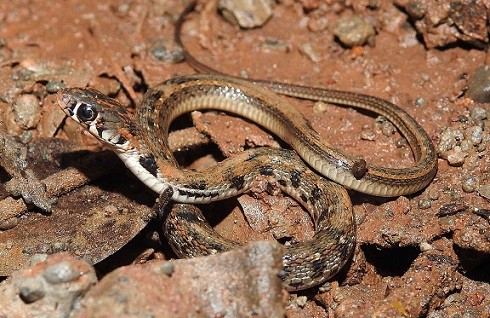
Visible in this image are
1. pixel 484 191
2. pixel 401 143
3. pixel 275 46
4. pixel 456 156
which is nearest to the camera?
pixel 484 191

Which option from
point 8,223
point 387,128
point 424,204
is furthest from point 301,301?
point 8,223

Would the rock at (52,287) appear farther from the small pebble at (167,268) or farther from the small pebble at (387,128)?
the small pebble at (387,128)

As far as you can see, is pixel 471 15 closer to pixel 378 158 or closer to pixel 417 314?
pixel 378 158

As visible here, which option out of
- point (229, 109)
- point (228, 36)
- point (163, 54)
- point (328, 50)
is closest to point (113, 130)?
point (229, 109)

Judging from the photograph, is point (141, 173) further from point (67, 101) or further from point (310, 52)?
point (310, 52)

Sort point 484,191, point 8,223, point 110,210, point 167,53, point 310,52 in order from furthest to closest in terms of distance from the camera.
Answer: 1. point 310,52
2. point 167,53
3. point 484,191
4. point 110,210
5. point 8,223

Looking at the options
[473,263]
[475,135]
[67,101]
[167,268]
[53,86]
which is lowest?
[473,263]


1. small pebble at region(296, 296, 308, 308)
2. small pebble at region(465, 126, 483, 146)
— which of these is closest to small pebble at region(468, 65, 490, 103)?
small pebble at region(465, 126, 483, 146)
